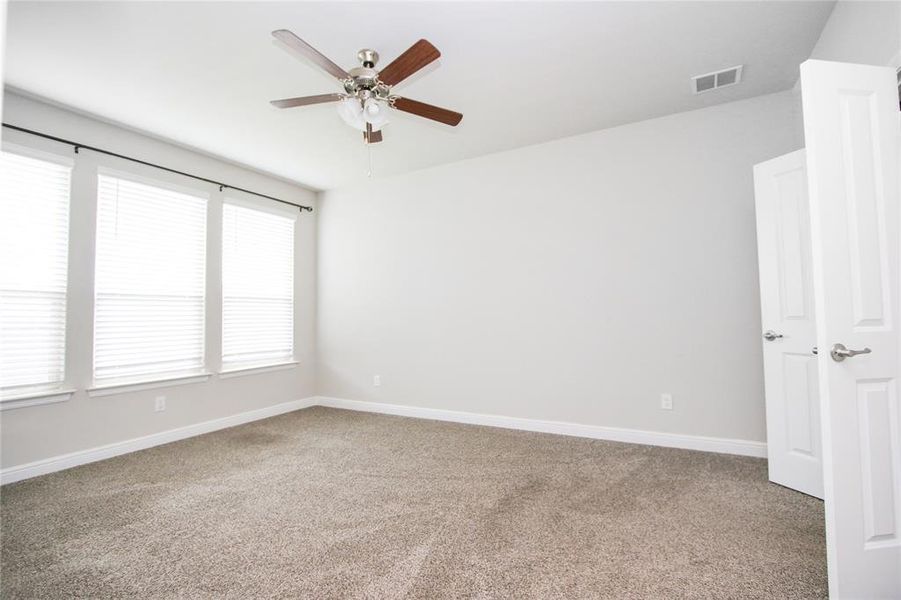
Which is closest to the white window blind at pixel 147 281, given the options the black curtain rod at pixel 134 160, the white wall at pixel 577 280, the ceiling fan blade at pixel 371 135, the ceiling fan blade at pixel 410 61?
the black curtain rod at pixel 134 160

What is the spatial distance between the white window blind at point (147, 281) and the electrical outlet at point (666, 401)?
421 centimetres

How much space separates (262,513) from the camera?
8.54 ft

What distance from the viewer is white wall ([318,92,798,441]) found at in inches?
137

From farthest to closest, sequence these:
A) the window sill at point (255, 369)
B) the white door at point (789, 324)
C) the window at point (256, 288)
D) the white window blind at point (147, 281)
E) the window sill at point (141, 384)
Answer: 1. the window at point (256, 288)
2. the window sill at point (255, 369)
3. the white window blind at point (147, 281)
4. the window sill at point (141, 384)
5. the white door at point (789, 324)

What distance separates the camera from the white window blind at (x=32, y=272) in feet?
10.3

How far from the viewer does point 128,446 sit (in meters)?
3.69

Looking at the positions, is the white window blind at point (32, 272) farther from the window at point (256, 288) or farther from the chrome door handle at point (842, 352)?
the chrome door handle at point (842, 352)

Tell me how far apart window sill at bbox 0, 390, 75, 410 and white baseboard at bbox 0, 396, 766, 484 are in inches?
16.4

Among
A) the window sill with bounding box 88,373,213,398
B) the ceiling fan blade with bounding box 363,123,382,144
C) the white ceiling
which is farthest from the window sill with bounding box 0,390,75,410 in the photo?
the ceiling fan blade with bounding box 363,123,382,144

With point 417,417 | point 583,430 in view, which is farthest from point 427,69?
point 417,417

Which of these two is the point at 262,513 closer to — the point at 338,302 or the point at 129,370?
the point at 129,370

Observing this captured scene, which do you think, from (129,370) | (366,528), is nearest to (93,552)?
(366,528)

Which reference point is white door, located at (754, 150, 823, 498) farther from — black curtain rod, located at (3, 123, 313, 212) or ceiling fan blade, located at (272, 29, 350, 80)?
black curtain rod, located at (3, 123, 313, 212)

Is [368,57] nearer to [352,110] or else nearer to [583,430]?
[352,110]
